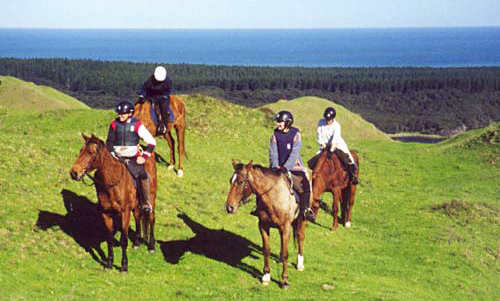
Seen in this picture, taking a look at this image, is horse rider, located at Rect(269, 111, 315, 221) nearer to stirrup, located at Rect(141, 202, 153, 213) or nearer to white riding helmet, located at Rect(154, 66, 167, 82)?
stirrup, located at Rect(141, 202, 153, 213)

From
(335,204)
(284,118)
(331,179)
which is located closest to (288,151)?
(284,118)

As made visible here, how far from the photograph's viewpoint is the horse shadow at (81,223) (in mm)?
17908

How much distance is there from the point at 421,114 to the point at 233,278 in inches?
5121

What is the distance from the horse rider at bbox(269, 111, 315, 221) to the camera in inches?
625

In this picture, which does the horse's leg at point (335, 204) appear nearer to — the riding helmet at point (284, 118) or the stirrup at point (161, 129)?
the riding helmet at point (284, 118)

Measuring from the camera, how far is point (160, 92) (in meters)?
22.8

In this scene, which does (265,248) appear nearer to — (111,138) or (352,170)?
(111,138)

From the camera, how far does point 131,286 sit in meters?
15.5

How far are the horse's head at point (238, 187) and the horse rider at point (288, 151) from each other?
1866 mm

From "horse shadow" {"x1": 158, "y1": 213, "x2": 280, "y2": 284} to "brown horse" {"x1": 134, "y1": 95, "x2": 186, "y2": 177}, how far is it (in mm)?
4668

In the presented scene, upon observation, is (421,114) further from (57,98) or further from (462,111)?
(57,98)

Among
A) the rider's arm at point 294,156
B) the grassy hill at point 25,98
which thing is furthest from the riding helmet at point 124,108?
the grassy hill at point 25,98

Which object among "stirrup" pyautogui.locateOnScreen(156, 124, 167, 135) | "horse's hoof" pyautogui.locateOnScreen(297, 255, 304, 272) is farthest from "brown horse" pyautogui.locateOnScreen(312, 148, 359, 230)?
"stirrup" pyautogui.locateOnScreen(156, 124, 167, 135)

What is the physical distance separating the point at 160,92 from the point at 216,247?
7.29 meters
